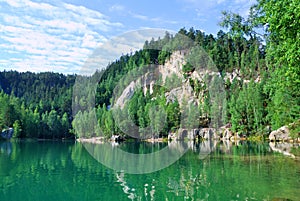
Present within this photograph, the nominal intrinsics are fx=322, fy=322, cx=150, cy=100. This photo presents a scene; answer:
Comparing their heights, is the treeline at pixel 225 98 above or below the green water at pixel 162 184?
above

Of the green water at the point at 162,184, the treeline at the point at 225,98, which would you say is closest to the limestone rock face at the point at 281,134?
the treeline at the point at 225,98

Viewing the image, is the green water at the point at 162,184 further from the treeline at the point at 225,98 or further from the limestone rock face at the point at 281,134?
the limestone rock face at the point at 281,134

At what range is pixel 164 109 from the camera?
289ft

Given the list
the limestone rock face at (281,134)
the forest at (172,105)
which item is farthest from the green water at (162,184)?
the limestone rock face at (281,134)

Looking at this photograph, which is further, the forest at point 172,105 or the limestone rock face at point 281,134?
the forest at point 172,105

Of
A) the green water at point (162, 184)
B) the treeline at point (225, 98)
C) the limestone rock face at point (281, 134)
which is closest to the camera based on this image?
the green water at point (162, 184)

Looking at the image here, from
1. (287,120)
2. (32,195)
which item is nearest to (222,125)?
(287,120)

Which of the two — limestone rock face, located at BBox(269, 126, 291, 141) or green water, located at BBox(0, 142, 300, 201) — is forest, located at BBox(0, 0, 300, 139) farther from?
green water, located at BBox(0, 142, 300, 201)

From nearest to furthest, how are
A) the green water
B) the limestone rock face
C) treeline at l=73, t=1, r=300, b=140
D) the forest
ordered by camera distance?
1. the green water
2. the limestone rock face
3. treeline at l=73, t=1, r=300, b=140
4. the forest

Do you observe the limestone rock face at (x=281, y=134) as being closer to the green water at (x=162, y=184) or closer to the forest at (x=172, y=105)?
the forest at (x=172, y=105)

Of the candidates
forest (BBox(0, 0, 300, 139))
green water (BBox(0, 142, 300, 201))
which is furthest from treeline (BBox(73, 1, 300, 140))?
green water (BBox(0, 142, 300, 201))

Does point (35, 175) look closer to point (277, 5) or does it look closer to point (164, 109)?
point (277, 5)

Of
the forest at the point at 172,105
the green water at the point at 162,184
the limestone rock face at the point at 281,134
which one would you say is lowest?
the green water at the point at 162,184

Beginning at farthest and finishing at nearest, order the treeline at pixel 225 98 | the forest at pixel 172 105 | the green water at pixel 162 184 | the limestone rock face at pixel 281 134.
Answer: the forest at pixel 172 105, the treeline at pixel 225 98, the limestone rock face at pixel 281 134, the green water at pixel 162 184
